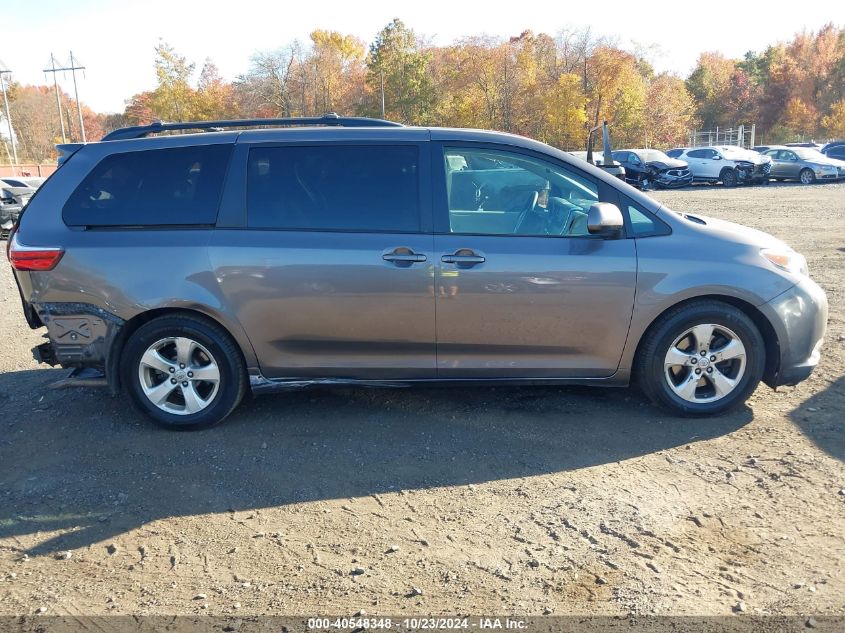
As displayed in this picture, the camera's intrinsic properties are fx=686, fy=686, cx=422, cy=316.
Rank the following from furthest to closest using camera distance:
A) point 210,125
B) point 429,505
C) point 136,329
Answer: point 210,125 → point 136,329 → point 429,505

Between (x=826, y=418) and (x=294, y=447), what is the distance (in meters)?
3.44

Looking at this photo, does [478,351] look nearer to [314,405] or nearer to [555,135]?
[314,405]

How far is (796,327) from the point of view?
172 inches

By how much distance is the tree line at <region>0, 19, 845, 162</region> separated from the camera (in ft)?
182

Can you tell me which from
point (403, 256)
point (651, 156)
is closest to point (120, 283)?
point (403, 256)

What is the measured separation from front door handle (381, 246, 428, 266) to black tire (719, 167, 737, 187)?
94.6 feet

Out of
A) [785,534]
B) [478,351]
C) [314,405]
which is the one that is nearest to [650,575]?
[785,534]

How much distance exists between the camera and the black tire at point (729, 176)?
96.1 ft

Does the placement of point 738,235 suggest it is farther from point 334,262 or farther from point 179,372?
point 179,372

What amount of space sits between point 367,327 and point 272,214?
0.96 meters

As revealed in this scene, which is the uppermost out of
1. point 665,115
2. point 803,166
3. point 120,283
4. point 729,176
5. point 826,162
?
point 665,115

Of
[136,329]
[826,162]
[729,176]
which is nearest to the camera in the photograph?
[136,329]

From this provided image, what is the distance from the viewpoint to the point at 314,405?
16.1 feet

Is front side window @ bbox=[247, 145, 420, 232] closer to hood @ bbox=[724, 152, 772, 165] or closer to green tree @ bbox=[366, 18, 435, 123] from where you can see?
hood @ bbox=[724, 152, 772, 165]
